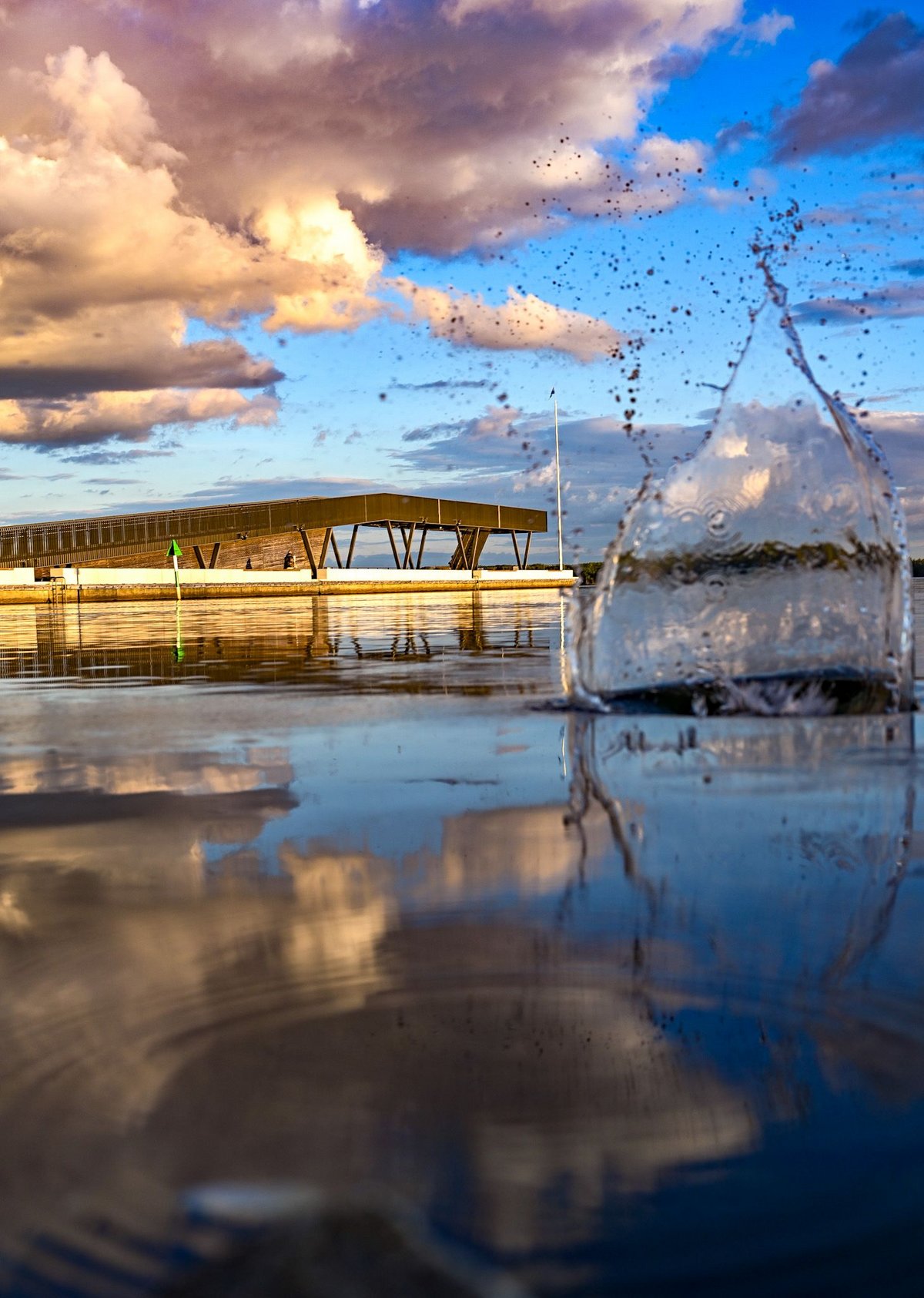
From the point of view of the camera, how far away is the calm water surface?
165cm

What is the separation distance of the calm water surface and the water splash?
292 cm

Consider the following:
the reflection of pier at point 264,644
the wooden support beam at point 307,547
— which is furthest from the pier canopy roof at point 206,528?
the reflection of pier at point 264,644

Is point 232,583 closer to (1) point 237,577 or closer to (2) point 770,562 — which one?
(1) point 237,577

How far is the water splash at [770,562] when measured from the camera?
814cm

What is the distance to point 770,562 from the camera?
827 centimetres

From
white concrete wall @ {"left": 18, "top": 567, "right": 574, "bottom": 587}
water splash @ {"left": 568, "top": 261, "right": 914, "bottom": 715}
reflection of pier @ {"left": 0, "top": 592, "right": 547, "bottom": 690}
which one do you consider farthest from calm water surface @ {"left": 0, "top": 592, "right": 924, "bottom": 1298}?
white concrete wall @ {"left": 18, "top": 567, "right": 574, "bottom": 587}

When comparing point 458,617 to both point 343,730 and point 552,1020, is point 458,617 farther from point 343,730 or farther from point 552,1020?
point 552,1020

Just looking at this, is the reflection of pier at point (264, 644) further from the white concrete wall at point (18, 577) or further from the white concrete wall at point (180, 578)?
the white concrete wall at point (180, 578)

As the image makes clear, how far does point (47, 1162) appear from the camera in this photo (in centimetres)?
183

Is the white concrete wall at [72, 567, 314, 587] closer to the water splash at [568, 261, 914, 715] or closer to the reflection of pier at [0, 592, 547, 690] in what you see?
the reflection of pier at [0, 592, 547, 690]

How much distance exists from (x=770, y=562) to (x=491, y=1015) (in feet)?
20.8

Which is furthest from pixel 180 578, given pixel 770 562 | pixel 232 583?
pixel 770 562

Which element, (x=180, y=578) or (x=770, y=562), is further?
A: (x=180, y=578)

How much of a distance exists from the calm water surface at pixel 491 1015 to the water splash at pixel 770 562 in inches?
115
